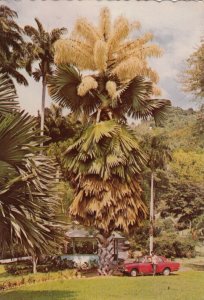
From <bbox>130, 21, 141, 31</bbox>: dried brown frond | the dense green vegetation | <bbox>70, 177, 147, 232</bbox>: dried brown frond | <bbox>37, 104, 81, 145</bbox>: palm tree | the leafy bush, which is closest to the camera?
<bbox>130, 21, 141, 31</bbox>: dried brown frond

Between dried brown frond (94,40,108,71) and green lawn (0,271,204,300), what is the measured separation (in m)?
6.96

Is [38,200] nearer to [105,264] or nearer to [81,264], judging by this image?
[105,264]

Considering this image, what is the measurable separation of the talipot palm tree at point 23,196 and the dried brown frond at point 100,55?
8.39 m

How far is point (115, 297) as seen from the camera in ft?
45.0

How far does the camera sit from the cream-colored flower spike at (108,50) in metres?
18.3

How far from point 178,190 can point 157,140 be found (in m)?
12.1

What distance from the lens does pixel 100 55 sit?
18.2 m

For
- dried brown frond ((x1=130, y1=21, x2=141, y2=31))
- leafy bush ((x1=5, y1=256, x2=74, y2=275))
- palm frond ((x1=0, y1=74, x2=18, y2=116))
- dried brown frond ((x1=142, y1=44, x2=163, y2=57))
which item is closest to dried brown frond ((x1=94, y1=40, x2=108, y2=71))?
dried brown frond ((x1=130, y1=21, x2=141, y2=31))

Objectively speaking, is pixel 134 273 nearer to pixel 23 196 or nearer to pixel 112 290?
pixel 112 290

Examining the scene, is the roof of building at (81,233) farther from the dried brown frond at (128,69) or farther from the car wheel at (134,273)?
the dried brown frond at (128,69)

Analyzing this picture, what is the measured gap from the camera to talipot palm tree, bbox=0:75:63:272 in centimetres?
938

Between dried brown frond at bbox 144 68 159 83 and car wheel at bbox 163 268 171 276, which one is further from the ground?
dried brown frond at bbox 144 68 159 83

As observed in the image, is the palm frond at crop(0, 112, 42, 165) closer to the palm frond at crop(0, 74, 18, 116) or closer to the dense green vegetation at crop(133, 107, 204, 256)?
the palm frond at crop(0, 74, 18, 116)

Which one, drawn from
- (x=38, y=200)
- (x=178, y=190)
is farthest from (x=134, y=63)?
(x=178, y=190)
